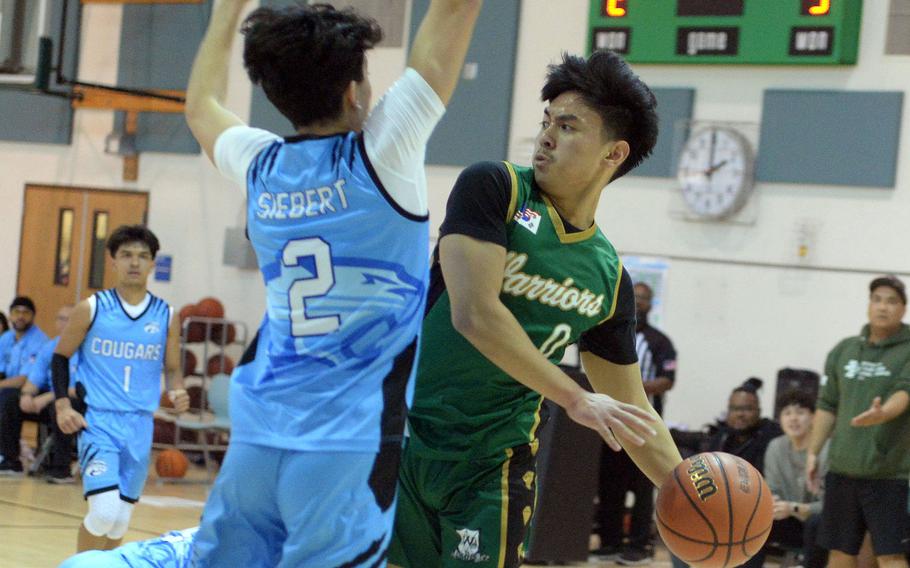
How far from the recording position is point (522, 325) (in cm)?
360

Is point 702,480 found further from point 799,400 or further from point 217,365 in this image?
point 217,365

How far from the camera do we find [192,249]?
1554 cm

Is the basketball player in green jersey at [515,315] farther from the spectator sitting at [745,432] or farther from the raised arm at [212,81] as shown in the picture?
the spectator sitting at [745,432]

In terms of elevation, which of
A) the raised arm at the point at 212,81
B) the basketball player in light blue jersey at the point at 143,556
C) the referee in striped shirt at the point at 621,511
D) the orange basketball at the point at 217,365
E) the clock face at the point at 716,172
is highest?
the clock face at the point at 716,172

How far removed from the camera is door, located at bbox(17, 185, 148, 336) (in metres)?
16.0

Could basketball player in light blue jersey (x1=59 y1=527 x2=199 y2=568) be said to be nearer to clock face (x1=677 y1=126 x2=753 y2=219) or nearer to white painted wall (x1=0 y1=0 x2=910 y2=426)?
white painted wall (x1=0 y1=0 x2=910 y2=426)

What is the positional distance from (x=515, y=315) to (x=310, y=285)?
33.8 inches

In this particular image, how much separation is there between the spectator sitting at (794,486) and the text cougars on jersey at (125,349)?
368cm

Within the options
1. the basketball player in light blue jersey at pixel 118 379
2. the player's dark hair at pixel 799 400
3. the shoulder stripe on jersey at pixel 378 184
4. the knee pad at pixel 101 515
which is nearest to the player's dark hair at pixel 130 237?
the basketball player in light blue jersey at pixel 118 379

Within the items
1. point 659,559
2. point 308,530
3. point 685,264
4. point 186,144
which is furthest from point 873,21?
point 308,530

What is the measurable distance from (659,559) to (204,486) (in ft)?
15.3

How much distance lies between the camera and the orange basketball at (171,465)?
12953 millimetres

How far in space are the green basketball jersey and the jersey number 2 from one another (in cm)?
79

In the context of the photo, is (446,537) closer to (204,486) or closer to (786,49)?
(786,49)
